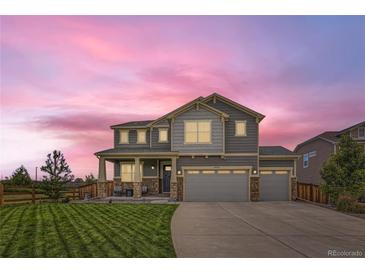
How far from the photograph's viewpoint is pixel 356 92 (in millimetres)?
22047

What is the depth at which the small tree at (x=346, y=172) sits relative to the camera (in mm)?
20016

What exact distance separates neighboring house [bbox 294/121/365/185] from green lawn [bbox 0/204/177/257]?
75.7 ft

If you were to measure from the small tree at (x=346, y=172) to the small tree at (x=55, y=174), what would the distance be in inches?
703

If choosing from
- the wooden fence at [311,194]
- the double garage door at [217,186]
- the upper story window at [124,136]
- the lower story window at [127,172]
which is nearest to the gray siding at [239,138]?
the double garage door at [217,186]

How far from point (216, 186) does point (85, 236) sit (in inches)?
623

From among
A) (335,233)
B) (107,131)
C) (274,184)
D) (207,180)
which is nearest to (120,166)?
(107,131)

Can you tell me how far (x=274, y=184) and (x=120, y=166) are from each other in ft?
45.1

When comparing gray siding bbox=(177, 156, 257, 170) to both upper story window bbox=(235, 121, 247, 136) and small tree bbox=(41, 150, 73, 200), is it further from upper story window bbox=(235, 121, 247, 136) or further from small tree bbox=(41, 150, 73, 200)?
small tree bbox=(41, 150, 73, 200)

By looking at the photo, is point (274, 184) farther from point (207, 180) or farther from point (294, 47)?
point (294, 47)

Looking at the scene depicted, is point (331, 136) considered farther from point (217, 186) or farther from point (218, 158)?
point (217, 186)

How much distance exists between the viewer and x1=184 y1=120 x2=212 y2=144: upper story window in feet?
83.8

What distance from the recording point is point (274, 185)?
26.1m

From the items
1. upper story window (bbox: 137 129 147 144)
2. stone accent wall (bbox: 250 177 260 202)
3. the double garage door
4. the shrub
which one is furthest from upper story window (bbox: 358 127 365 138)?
upper story window (bbox: 137 129 147 144)

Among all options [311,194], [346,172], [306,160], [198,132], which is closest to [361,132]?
[306,160]
